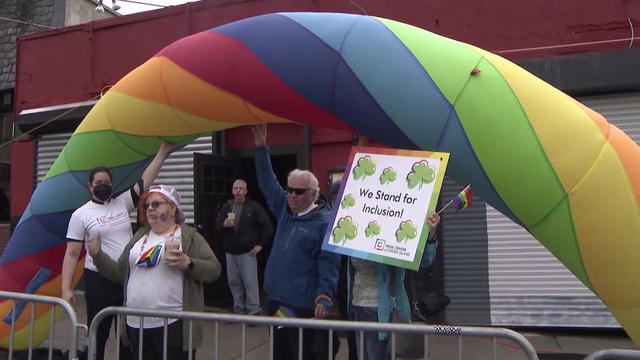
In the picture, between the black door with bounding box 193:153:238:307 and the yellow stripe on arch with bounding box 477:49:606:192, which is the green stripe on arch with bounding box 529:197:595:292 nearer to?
the yellow stripe on arch with bounding box 477:49:606:192

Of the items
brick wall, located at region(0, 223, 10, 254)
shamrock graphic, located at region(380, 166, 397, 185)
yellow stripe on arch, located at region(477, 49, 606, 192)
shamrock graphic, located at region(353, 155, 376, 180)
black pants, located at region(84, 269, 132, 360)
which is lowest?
black pants, located at region(84, 269, 132, 360)

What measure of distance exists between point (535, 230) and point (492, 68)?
881mm

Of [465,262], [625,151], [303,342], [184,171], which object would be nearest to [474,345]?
[465,262]

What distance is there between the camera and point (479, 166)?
2805 millimetres

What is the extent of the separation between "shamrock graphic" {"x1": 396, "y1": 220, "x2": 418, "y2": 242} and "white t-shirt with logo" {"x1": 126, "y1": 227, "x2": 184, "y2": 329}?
1318mm

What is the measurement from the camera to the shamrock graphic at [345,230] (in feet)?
9.50

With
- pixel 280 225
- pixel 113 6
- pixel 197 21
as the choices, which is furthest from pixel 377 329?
pixel 113 6

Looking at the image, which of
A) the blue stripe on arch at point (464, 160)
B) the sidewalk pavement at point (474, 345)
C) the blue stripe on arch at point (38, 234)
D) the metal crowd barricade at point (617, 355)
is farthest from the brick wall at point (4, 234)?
the metal crowd barricade at point (617, 355)

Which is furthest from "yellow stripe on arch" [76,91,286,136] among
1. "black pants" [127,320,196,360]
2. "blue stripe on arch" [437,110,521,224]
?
"black pants" [127,320,196,360]

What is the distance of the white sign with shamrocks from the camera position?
107 inches

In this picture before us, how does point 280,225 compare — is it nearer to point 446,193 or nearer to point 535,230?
point 535,230

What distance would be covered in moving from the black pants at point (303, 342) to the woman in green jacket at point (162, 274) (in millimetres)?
503

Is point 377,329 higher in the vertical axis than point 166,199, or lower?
lower

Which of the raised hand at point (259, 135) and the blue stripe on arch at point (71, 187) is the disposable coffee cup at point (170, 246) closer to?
the raised hand at point (259, 135)
